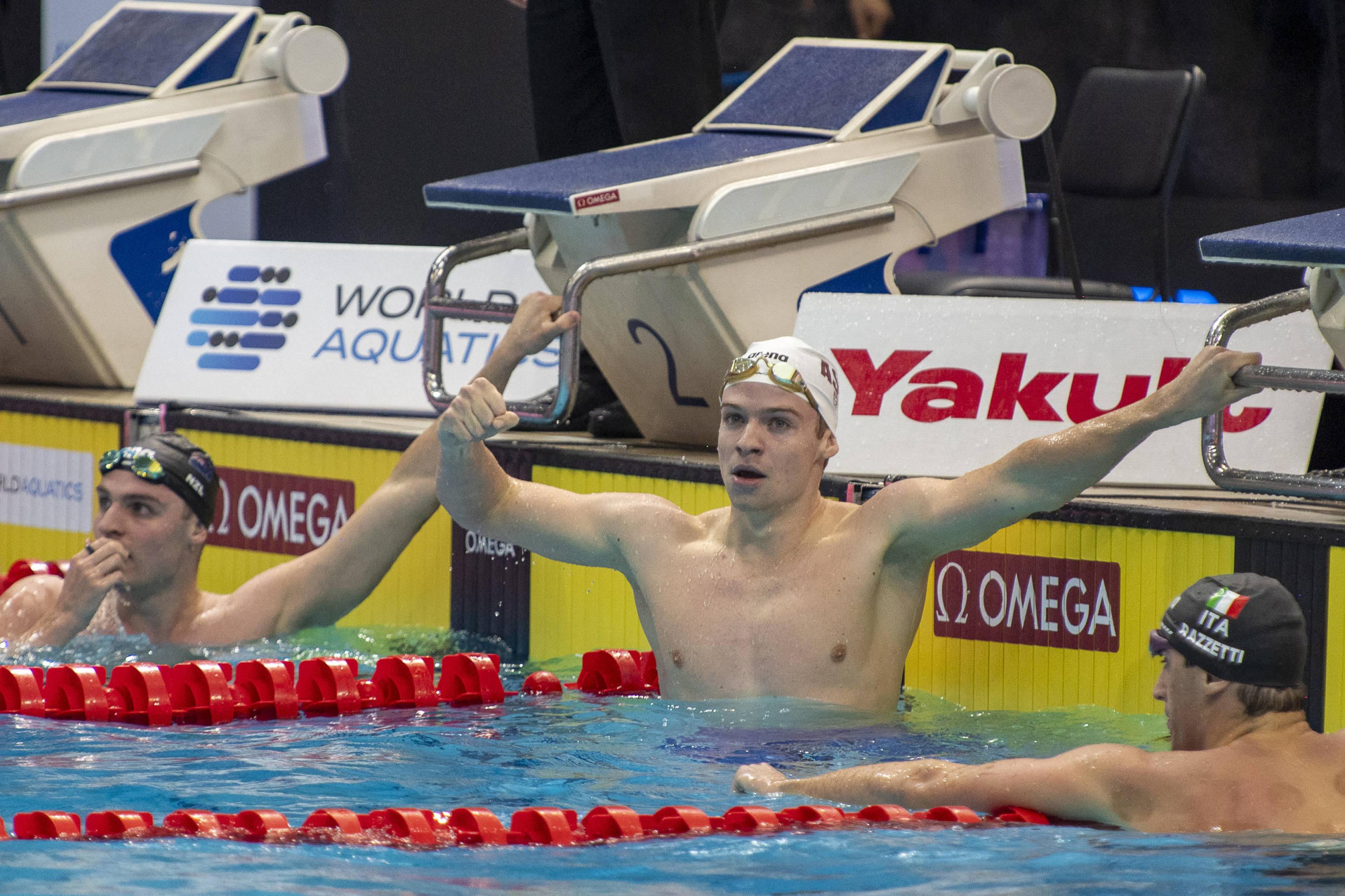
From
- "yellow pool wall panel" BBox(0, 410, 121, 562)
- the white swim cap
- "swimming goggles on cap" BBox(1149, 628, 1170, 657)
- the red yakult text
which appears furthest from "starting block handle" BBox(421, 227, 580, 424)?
"swimming goggles on cap" BBox(1149, 628, 1170, 657)

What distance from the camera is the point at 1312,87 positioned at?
9.27 m

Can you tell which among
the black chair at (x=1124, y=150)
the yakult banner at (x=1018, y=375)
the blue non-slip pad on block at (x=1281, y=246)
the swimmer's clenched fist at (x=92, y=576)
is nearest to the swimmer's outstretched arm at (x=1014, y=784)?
the blue non-slip pad on block at (x=1281, y=246)

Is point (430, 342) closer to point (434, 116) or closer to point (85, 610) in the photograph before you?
point (85, 610)

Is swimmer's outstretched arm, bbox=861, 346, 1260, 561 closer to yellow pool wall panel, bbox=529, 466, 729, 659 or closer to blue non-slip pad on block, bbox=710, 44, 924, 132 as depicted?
yellow pool wall panel, bbox=529, 466, 729, 659

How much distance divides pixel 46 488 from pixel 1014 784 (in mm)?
4389

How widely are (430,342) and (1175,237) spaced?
4851 mm

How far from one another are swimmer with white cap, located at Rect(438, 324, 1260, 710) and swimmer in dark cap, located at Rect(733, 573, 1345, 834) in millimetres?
712

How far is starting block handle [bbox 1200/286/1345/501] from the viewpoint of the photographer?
3.83 metres

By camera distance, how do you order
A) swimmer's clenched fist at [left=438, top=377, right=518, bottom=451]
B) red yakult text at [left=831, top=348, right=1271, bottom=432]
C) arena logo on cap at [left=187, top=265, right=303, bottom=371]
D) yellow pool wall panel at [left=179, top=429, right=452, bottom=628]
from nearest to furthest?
swimmer's clenched fist at [left=438, top=377, right=518, bottom=451]
red yakult text at [left=831, top=348, right=1271, bottom=432]
yellow pool wall panel at [left=179, top=429, right=452, bottom=628]
arena logo on cap at [left=187, top=265, right=303, bottom=371]

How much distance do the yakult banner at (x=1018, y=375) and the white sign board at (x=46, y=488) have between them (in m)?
2.94

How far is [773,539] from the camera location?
14.0 ft

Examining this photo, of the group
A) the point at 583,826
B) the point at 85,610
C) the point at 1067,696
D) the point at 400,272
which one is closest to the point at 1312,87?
the point at 400,272

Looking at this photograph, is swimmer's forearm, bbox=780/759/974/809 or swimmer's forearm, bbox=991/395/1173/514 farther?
swimmer's forearm, bbox=991/395/1173/514

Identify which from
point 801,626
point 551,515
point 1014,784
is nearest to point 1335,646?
point 1014,784
